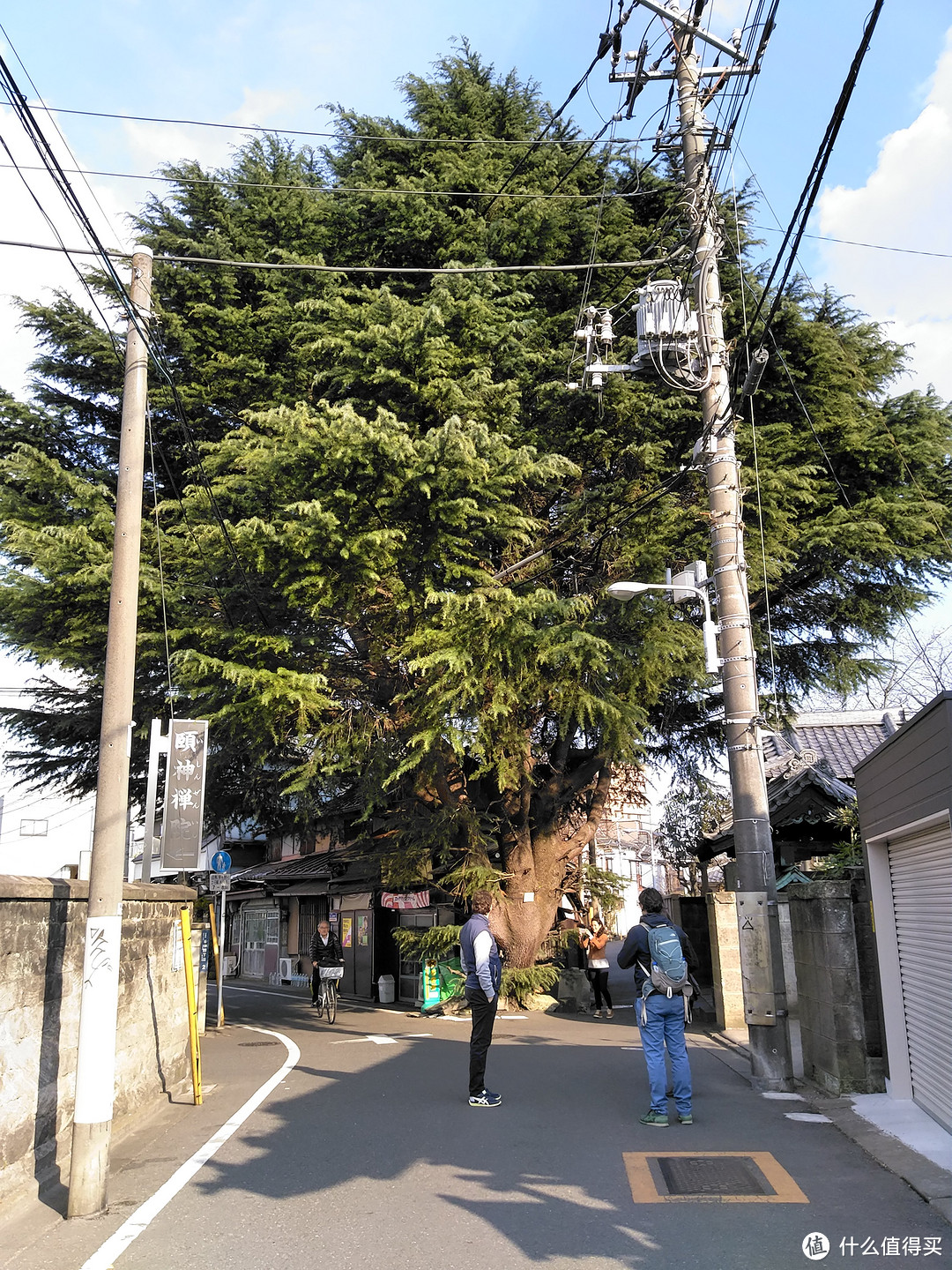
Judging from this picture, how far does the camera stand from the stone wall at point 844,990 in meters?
8.10

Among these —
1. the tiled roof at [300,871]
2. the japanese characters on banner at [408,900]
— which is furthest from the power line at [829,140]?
the tiled roof at [300,871]

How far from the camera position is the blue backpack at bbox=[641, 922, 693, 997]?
7.56 metres

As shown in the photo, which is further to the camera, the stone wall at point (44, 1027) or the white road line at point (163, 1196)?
the stone wall at point (44, 1027)

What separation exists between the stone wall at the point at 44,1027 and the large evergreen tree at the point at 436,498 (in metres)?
6.07

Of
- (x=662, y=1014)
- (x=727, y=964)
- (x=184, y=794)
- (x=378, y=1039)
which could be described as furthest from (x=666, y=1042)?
(x=184, y=794)

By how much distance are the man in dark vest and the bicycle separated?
10071 millimetres

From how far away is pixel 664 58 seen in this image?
39.2 ft

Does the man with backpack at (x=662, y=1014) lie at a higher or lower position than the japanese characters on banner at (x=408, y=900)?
lower

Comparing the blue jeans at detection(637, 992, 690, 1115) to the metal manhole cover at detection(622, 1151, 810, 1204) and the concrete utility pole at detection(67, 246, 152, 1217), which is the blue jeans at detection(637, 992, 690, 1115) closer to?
the metal manhole cover at detection(622, 1151, 810, 1204)

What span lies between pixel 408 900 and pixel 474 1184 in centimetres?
1779

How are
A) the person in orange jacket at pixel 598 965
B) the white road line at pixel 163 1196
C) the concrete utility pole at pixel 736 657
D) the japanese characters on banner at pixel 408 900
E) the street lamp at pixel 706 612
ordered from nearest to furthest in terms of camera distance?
the white road line at pixel 163 1196, the concrete utility pole at pixel 736 657, the street lamp at pixel 706 612, the person in orange jacket at pixel 598 965, the japanese characters on banner at pixel 408 900

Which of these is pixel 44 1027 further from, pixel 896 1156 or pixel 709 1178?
pixel 896 1156

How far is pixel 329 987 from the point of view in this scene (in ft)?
60.1

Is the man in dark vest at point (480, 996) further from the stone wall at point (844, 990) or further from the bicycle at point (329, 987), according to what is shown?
the bicycle at point (329, 987)
